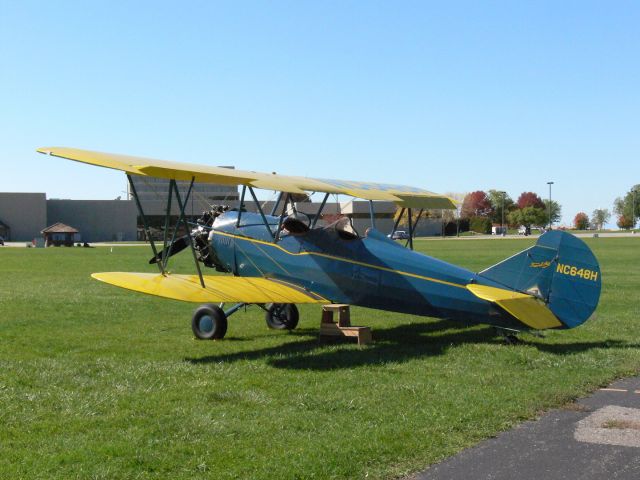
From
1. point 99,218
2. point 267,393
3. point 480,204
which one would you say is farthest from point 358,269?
point 480,204

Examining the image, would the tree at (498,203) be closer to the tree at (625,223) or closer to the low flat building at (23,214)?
the tree at (625,223)

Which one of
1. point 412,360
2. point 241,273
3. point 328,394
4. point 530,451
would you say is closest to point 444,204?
point 241,273

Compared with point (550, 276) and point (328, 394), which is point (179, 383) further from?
point (550, 276)

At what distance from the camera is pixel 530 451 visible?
5340 mm

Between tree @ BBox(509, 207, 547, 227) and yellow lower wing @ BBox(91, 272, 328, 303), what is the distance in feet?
406

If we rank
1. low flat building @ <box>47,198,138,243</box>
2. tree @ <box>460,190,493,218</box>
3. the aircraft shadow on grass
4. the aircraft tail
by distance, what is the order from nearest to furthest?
the aircraft shadow on grass < the aircraft tail < low flat building @ <box>47,198,138,243</box> < tree @ <box>460,190,493,218</box>

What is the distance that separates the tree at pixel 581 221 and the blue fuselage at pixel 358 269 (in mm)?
164024

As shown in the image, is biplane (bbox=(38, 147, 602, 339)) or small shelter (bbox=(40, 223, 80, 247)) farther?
small shelter (bbox=(40, 223, 80, 247))

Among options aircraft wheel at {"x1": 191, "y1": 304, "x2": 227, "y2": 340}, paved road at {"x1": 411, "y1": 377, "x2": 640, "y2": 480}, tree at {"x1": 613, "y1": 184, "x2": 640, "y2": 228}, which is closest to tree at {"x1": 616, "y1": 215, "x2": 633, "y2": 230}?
tree at {"x1": 613, "y1": 184, "x2": 640, "y2": 228}

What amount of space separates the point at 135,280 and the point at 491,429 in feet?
19.7

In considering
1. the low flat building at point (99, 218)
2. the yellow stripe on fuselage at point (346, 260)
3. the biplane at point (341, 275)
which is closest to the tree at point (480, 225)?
the low flat building at point (99, 218)

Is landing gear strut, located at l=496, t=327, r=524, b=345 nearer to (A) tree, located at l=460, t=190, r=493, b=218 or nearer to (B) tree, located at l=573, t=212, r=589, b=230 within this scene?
(A) tree, located at l=460, t=190, r=493, b=218

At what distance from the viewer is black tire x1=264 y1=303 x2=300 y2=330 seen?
40.0 feet

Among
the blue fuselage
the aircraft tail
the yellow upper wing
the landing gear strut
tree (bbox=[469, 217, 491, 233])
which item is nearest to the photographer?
the yellow upper wing
